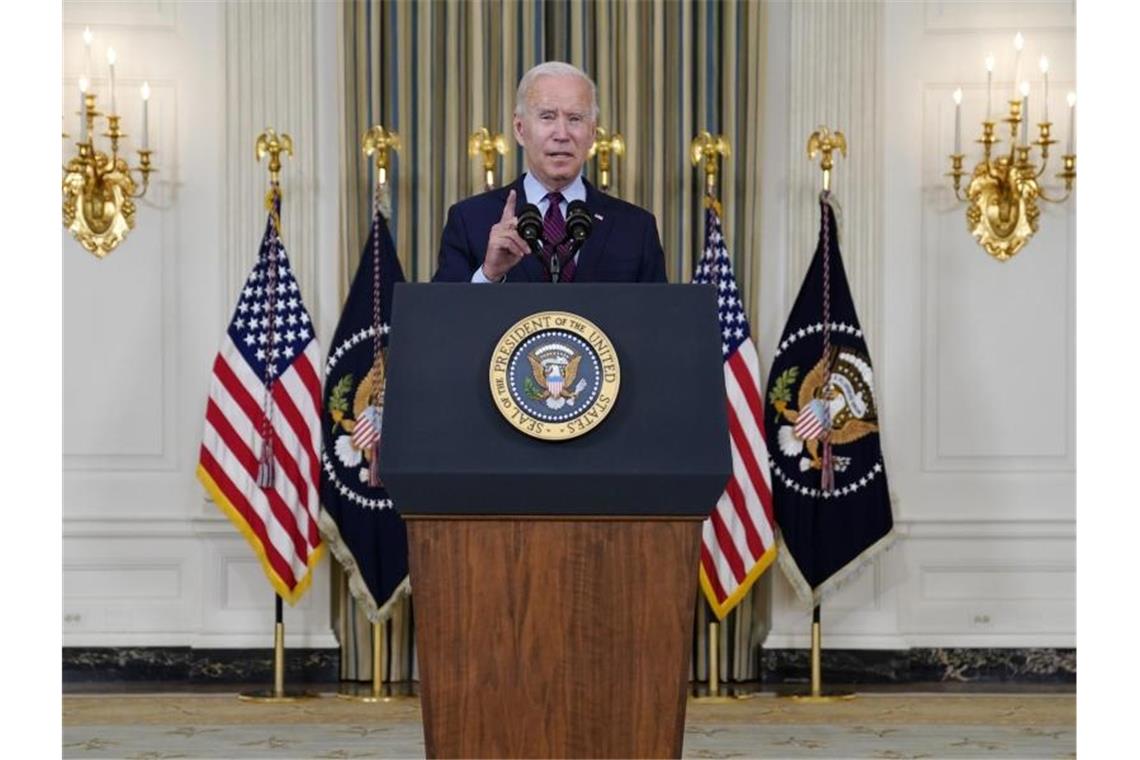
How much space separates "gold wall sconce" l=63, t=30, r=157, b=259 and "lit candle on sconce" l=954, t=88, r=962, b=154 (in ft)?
11.5

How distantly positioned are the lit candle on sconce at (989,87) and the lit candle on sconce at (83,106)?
154 inches

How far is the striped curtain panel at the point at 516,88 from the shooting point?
6.92 meters

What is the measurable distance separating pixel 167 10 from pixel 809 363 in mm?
3252

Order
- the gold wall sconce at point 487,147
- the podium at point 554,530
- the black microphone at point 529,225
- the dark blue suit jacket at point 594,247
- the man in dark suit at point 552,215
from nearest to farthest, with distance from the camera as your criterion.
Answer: the podium at point 554,530
the black microphone at point 529,225
the man in dark suit at point 552,215
the dark blue suit jacket at point 594,247
the gold wall sconce at point 487,147

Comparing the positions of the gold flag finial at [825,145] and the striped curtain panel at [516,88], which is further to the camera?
the striped curtain panel at [516,88]

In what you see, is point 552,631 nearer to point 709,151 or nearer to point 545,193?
point 545,193

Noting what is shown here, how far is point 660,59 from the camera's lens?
6.94 m

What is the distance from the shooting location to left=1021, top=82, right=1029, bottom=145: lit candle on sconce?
6.74 m

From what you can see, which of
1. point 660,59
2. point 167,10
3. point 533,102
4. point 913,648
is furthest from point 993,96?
point 533,102

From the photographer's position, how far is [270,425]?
261 inches

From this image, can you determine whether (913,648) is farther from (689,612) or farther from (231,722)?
(689,612)

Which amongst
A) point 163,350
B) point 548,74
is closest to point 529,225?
point 548,74

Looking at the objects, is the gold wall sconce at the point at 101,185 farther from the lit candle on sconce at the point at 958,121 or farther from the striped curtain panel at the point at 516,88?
the lit candle on sconce at the point at 958,121

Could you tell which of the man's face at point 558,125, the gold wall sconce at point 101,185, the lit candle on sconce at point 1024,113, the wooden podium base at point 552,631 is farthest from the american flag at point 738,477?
the wooden podium base at point 552,631
